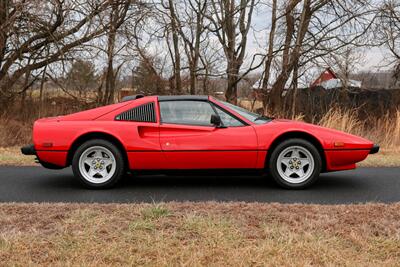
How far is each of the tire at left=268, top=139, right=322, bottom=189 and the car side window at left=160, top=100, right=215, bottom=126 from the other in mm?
1035

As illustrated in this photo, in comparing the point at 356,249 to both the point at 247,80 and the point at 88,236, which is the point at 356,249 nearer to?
the point at 88,236

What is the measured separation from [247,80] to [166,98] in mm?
12302

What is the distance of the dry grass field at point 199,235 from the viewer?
3451 mm

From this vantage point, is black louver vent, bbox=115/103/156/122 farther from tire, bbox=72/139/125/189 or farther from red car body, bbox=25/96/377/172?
tire, bbox=72/139/125/189

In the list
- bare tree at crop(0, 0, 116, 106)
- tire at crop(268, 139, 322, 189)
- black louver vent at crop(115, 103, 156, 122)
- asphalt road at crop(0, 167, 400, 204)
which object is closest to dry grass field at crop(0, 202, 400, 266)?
asphalt road at crop(0, 167, 400, 204)

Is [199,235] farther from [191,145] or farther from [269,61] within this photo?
[269,61]

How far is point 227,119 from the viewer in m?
6.25

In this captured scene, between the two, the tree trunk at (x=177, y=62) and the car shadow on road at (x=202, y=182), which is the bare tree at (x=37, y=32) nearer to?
the tree trunk at (x=177, y=62)

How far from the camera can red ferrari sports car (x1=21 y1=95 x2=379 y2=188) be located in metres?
6.09

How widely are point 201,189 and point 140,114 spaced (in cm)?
133

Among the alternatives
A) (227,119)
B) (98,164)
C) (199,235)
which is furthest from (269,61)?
(199,235)

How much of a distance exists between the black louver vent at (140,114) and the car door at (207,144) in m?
0.22

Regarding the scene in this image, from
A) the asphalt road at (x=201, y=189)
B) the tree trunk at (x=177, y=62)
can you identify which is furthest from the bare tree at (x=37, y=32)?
the asphalt road at (x=201, y=189)

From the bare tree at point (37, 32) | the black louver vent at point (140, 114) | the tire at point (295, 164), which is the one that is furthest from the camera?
the bare tree at point (37, 32)
